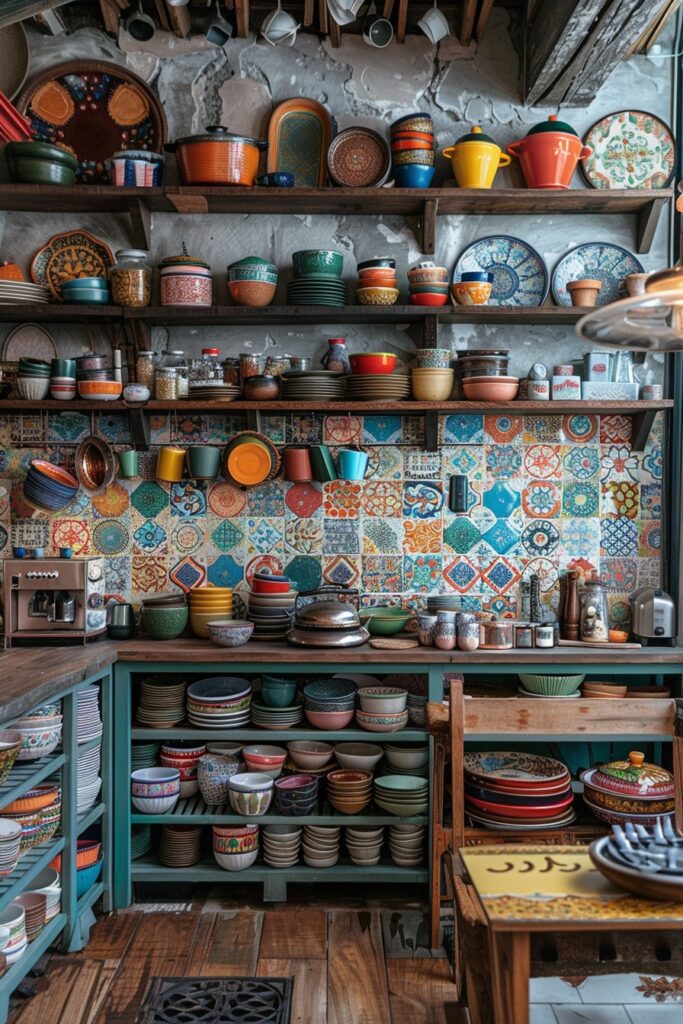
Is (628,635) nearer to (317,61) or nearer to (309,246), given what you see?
(309,246)

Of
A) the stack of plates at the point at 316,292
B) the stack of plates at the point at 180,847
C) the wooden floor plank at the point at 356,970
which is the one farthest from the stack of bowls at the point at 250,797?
the stack of plates at the point at 316,292

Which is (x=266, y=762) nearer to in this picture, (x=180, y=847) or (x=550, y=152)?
(x=180, y=847)

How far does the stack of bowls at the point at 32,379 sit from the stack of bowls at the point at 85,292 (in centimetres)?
29

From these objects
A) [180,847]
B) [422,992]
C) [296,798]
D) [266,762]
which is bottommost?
[422,992]

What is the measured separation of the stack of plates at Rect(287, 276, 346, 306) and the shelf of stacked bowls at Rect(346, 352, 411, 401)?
0.79 ft

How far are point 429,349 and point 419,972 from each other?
7.48 ft

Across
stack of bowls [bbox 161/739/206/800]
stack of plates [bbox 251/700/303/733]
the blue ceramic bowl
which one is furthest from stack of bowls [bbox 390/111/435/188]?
stack of bowls [bbox 161/739/206/800]

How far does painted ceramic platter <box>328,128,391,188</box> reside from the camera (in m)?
3.95

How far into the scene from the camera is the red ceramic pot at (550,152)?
3770 millimetres

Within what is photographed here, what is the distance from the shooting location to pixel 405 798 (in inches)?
139

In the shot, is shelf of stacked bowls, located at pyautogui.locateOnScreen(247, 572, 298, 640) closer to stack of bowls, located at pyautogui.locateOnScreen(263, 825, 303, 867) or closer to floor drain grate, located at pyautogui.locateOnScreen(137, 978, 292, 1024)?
stack of bowls, located at pyautogui.locateOnScreen(263, 825, 303, 867)

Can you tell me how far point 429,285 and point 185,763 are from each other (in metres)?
2.12

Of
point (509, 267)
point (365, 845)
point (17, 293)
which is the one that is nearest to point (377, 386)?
point (509, 267)

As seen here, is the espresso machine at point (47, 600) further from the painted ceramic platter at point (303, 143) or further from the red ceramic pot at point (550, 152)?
the red ceramic pot at point (550, 152)
